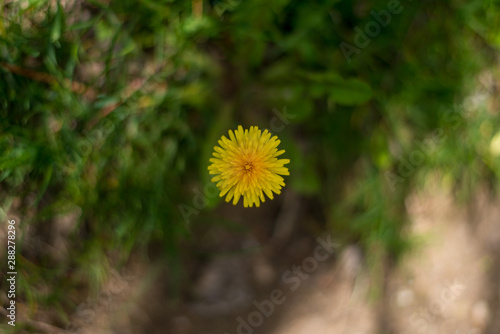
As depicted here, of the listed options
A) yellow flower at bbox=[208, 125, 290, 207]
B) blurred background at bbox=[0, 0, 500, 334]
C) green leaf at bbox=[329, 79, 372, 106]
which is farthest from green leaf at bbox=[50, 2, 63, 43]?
green leaf at bbox=[329, 79, 372, 106]

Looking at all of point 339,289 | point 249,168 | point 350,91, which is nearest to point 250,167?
Answer: point 249,168

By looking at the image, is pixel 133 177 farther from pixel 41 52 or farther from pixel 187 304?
pixel 187 304

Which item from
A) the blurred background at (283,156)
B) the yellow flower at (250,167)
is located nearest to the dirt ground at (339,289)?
the blurred background at (283,156)

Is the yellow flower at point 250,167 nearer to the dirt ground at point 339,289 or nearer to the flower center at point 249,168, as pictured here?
the flower center at point 249,168

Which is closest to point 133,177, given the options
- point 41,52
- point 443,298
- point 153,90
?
point 153,90

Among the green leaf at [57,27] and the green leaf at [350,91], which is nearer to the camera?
the green leaf at [57,27]

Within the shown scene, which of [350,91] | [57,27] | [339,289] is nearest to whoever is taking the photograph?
[57,27]

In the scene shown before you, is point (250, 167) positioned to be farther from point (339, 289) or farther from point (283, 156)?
point (339, 289)

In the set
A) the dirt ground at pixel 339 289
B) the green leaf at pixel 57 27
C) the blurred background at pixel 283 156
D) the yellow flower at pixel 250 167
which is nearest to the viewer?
the yellow flower at pixel 250 167

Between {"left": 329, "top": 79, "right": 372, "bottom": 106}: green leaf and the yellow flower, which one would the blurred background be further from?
the yellow flower
